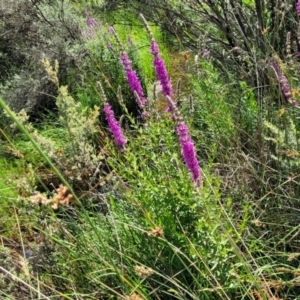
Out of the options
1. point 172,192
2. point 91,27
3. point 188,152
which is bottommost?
point 172,192

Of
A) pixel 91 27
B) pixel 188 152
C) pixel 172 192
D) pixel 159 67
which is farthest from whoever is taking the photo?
pixel 91 27

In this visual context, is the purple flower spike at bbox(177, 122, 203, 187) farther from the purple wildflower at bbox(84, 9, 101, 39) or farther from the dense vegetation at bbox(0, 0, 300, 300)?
the purple wildflower at bbox(84, 9, 101, 39)

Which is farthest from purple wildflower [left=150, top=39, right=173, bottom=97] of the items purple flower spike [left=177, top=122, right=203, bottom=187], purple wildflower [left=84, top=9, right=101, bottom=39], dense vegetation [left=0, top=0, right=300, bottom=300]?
purple wildflower [left=84, top=9, right=101, bottom=39]

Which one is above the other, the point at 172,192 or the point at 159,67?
the point at 159,67

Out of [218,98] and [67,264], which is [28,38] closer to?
[218,98]

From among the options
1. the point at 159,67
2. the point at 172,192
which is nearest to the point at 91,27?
the point at 159,67

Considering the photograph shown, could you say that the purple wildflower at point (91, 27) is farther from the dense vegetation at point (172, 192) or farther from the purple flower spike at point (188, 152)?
the purple flower spike at point (188, 152)

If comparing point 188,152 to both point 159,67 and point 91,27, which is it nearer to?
point 159,67

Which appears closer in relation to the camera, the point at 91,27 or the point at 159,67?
the point at 159,67

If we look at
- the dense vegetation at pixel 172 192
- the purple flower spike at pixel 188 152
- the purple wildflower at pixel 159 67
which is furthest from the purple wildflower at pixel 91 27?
the purple flower spike at pixel 188 152

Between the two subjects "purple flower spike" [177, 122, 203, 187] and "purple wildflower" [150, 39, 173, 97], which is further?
"purple wildflower" [150, 39, 173, 97]

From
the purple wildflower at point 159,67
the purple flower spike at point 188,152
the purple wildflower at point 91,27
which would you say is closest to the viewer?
the purple flower spike at point 188,152

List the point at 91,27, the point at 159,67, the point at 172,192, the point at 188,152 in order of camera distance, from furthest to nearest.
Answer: the point at 91,27, the point at 159,67, the point at 172,192, the point at 188,152

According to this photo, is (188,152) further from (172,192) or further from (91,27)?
(91,27)
